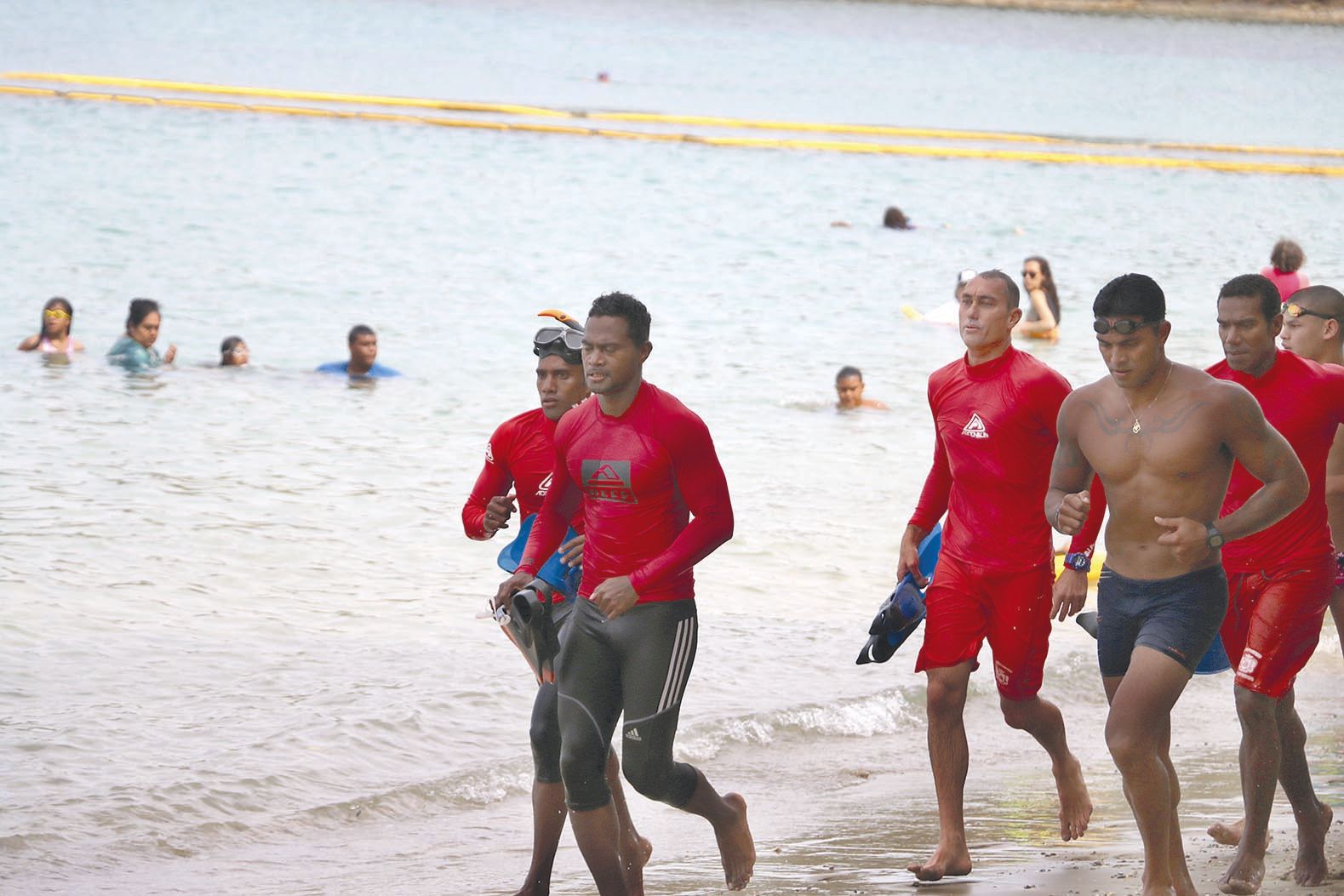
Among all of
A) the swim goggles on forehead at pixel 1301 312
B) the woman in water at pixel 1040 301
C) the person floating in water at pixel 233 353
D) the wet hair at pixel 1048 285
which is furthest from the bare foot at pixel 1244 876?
the person floating in water at pixel 233 353

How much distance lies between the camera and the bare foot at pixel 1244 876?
5469 mm

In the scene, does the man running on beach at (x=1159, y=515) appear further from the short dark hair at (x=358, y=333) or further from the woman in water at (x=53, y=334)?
the woman in water at (x=53, y=334)

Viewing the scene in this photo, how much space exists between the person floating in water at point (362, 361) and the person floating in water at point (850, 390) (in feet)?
15.2

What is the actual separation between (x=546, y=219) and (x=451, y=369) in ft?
39.2

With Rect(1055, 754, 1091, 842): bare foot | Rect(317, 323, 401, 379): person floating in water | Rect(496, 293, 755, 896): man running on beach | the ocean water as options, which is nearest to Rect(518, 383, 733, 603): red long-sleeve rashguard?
Rect(496, 293, 755, 896): man running on beach

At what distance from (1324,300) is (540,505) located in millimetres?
2892

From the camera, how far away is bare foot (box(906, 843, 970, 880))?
5.75 metres

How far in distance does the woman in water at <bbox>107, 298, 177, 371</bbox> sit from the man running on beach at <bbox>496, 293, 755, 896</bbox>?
13.0 metres

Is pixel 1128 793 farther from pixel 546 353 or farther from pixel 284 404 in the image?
pixel 284 404

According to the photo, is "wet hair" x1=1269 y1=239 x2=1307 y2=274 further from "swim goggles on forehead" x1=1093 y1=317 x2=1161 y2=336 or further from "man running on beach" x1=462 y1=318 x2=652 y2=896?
"man running on beach" x1=462 y1=318 x2=652 y2=896

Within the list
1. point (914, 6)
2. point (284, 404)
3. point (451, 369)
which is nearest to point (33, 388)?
point (284, 404)

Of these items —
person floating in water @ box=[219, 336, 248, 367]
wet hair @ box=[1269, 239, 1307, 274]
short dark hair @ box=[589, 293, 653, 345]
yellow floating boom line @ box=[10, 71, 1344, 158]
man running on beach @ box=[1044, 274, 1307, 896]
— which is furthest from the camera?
yellow floating boom line @ box=[10, 71, 1344, 158]

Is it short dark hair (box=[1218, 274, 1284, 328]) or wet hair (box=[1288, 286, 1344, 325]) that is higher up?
wet hair (box=[1288, 286, 1344, 325])

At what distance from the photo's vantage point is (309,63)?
5862cm
